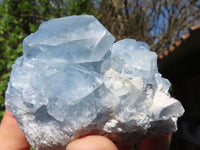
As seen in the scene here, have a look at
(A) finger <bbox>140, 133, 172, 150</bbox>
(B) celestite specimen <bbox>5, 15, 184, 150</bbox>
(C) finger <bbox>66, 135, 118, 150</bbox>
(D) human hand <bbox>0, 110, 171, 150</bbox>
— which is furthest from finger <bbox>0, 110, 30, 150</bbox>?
(A) finger <bbox>140, 133, 172, 150</bbox>

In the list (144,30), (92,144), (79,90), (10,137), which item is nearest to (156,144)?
(92,144)

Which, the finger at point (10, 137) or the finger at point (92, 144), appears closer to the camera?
the finger at point (92, 144)

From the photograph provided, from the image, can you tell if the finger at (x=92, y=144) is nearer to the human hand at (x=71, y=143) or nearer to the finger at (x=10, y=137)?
the human hand at (x=71, y=143)

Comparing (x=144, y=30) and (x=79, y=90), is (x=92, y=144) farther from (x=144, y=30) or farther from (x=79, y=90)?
(x=144, y=30)

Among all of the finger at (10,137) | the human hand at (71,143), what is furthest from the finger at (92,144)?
the finger at (10,137)

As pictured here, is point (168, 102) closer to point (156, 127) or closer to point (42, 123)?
point (156, 127)

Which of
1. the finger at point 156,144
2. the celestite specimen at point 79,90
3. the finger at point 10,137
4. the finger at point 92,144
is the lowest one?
the finger at point 156,144

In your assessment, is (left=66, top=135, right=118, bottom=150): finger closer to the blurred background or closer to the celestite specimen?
the celestite specimen

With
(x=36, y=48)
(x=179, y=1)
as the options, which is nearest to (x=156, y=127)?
(x=36, y=48)
